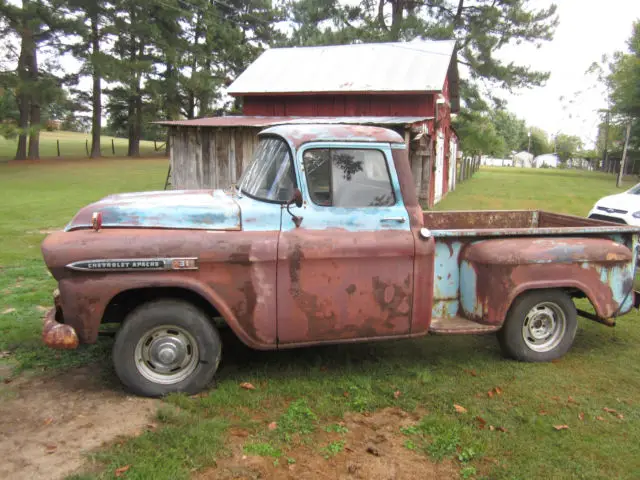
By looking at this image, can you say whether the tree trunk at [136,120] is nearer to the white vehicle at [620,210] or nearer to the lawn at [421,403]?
the white vehicle at [620,210]

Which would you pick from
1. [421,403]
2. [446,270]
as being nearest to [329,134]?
[446,270]

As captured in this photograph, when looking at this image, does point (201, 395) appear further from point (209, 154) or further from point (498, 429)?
point (209, 154)

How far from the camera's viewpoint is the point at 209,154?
15.1 m

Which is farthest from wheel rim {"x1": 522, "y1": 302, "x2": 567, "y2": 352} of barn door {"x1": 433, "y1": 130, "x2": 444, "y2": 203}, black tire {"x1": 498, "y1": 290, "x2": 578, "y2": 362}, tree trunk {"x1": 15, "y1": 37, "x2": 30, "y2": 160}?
tree trunk {"x1": 15, "y1": 37, "x2": 30, "y2": 160}

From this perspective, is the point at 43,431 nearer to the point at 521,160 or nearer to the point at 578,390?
the point at 578,390

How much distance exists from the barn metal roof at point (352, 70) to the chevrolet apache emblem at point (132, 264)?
14603mm

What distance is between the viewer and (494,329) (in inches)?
182

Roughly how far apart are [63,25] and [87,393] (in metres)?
30.8

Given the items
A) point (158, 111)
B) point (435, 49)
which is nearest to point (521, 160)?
point (158, 111)

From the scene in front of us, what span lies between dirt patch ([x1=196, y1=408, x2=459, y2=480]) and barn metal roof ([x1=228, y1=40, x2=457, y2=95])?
15.0 metres

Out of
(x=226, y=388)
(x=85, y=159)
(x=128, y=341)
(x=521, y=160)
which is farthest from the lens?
(x=521, y=160)

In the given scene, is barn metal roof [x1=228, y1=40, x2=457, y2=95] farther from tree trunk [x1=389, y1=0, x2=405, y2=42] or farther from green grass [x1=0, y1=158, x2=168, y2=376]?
tree trunk [x1=389, y1=0, x2=405, y2=42]

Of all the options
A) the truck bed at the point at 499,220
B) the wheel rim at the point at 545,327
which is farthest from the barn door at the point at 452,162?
the wheel rim at the point at 545,327

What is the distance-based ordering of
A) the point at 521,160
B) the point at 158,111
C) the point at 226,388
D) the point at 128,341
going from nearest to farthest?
the point at 128,341
the point at 226,388
the point at 158,111
the point at 521,160
